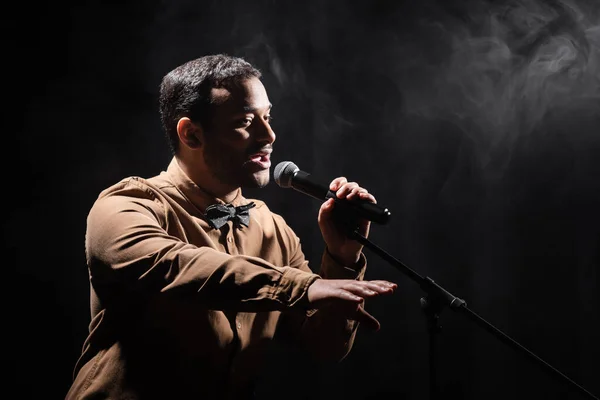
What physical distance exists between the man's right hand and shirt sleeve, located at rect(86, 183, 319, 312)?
4 cm

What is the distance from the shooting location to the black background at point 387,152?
268 centimetres

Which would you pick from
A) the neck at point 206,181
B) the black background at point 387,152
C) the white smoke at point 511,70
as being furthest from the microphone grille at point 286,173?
the white smoke at point 511,70

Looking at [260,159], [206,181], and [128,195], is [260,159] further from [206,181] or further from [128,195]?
[128,195]

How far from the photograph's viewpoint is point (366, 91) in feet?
10.2

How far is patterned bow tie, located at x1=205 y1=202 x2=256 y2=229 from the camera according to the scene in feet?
6.59

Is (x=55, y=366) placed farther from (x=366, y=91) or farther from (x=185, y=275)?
(x=366, y=91)

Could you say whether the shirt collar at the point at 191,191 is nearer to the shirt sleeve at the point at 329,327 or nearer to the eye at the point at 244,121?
the eye at the point at 244,121

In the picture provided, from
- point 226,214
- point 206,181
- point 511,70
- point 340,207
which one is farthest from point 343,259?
point 511,70

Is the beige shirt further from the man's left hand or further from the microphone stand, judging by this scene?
the microphone stand

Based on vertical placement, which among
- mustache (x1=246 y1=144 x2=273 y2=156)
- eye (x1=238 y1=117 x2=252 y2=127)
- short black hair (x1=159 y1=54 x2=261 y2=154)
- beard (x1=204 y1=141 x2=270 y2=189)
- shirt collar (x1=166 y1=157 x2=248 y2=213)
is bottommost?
shirt collar (x1=166 y1=157 x2=248 y2=213)

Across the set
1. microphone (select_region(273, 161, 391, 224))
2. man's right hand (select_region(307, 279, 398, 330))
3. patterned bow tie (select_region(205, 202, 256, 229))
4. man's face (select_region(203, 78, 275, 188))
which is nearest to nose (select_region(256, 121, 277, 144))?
man's face (select_region(203, 78, 275, 188))

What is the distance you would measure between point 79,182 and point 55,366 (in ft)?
2.94

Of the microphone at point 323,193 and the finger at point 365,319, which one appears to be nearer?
the finger at point 365,319

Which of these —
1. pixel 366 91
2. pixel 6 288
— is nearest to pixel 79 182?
pixel 6 288
